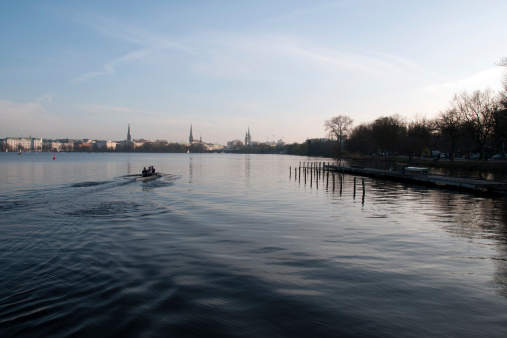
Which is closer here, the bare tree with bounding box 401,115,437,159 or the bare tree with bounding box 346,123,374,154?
the bare tree with bounding box 401,115,437,159

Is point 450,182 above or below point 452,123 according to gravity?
below

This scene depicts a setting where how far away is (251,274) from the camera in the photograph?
10.7 metres

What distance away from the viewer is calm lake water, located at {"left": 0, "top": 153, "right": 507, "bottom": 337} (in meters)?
7.73

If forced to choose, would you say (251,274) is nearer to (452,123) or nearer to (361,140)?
(452,123)

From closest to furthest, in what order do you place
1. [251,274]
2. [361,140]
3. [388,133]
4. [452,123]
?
[251,274] < [452,123] < [388,133] < [361,140]

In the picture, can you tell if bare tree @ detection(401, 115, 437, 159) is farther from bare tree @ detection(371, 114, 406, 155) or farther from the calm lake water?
the calm lake water

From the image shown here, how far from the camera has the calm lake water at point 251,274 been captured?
773 centimetres

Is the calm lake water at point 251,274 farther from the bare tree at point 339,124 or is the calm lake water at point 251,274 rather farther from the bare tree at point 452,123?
the bare tree at point 339,124

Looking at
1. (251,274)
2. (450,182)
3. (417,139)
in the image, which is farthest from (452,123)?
(251,274)

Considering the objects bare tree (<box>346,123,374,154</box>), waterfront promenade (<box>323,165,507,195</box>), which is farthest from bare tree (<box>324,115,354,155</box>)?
waterfront promenade (<box>323,165,507,195</box>)

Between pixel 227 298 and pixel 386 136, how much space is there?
83.2 meters

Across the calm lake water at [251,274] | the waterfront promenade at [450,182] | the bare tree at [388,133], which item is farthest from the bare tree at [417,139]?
the calm lake water at [251,274]

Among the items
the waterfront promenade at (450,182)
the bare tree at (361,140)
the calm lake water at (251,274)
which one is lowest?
the calm lake water at (251,274)

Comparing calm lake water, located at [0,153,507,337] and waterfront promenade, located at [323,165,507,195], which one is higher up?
waterfront promenade, located at [323,165,507,195]
